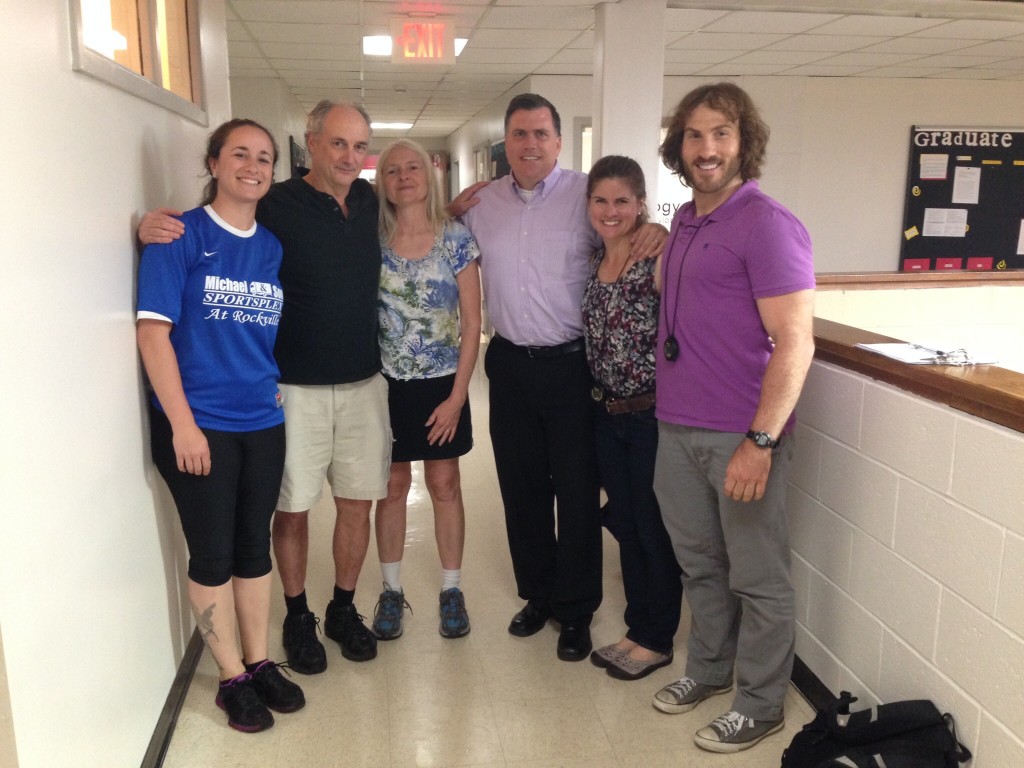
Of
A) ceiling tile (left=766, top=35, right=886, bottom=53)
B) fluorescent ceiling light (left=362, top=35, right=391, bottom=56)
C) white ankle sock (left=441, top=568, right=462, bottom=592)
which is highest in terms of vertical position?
ceiling tile (left=766, top=35, right=886, bottom=53)

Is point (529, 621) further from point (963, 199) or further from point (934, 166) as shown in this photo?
point (963, 199)

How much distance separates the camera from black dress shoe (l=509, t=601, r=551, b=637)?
2.68 m

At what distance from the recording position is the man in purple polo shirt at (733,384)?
1778 millimetres

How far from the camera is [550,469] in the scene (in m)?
2.55

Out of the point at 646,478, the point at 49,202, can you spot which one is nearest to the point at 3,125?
the point at 49,202

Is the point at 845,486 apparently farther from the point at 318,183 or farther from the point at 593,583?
the point at 318,183

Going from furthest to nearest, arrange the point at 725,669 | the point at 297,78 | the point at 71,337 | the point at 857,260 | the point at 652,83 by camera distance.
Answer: the point at 857,260
the point at 297,78
the point at 652,83
the point at 725,669
the point at 71,337

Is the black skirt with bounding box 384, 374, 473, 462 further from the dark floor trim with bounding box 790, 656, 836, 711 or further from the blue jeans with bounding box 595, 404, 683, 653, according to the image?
the dark floor trim with bounding box 790, 656, 836, 711

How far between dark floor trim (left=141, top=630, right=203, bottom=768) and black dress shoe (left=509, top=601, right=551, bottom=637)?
3.22ft

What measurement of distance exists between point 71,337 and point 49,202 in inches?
9.8

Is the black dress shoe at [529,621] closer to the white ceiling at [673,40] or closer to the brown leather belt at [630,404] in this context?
the brown leather belt at [630,404]

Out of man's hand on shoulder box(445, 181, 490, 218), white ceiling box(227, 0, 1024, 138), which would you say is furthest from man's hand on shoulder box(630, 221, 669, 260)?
white ceiling box(227, 0, 1024, 138)

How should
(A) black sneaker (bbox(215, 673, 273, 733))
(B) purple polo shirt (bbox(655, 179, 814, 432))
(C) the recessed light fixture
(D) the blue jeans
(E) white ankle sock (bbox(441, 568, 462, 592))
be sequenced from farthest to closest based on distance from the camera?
(C) the recessed light fixture → (E) white ankle sock (bbox(441, 568, 462, 592)) → (D) the blue jeans → (A) black sneaker (bbox(215, 673, 273, 733)) → (B) purple polo shirt (bbox(655, 179, 814, 432))

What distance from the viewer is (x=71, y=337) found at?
153 centimetres
